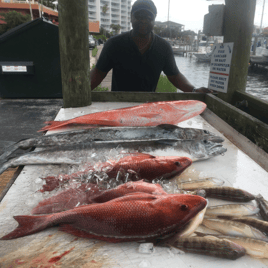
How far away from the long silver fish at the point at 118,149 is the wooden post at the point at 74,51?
1746mm

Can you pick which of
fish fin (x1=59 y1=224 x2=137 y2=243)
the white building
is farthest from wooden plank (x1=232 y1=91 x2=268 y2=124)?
the white building

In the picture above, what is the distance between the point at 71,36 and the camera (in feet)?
11.2

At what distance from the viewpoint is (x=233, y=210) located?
4.64 ft

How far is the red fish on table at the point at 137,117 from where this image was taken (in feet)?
8.68

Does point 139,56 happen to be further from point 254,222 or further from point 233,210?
point 254,222

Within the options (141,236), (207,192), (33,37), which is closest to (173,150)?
(207,192)

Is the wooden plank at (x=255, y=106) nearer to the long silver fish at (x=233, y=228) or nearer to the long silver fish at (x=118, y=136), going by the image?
the long silver fish at (x=118, y=136)

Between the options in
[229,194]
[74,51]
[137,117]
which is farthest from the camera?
[74,51]

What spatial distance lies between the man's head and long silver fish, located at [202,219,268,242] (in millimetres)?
3512

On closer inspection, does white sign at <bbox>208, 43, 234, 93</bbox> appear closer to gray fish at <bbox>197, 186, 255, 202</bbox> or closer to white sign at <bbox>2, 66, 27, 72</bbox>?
gray fish at <bbox>197, 186, 255, 202</bbox>

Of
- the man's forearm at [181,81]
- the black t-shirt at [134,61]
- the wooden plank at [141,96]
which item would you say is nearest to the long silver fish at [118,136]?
the wooden plank at [141,96]

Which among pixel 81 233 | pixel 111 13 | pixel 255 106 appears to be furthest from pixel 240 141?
pixel 111 13

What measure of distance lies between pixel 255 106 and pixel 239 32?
3.23 ft

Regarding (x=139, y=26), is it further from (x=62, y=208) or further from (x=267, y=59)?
(x=267, y=59)
